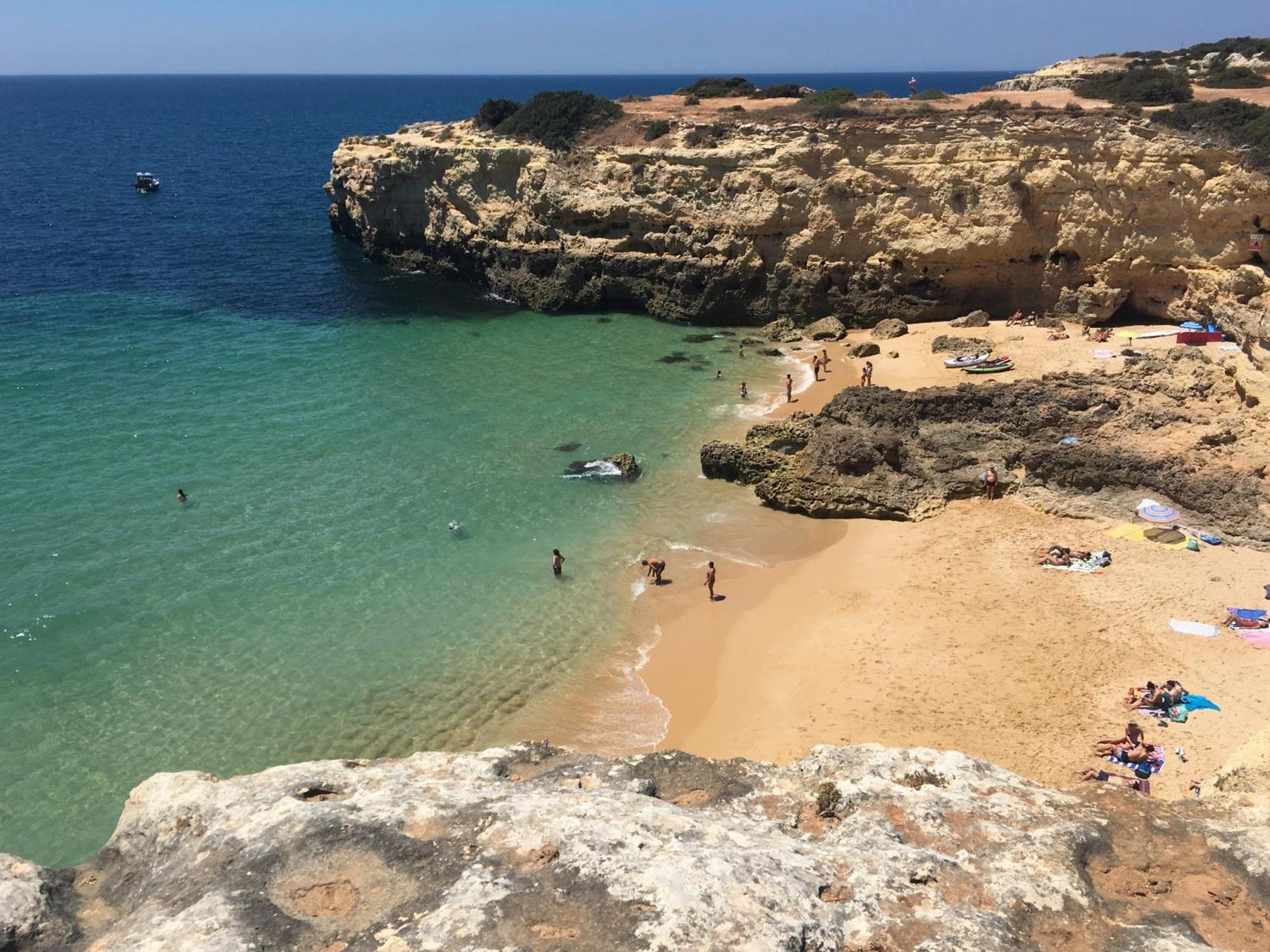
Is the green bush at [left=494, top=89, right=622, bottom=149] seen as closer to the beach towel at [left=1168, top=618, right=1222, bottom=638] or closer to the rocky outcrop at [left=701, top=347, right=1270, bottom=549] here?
the rocky outcrop at [left=701, top=347, right=1270, bottom=549]

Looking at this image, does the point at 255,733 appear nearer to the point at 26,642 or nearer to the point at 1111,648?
the point at 26,642

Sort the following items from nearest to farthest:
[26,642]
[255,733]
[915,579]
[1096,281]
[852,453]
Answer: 1. [255,733]
2. [26,642]
3. [915,579]
4. [852,453]
5. [1096,281]

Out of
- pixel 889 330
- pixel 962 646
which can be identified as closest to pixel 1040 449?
pixel 962 646

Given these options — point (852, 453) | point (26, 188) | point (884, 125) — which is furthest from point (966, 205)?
point (26, 188)

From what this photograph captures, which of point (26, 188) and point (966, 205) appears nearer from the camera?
point (966, 205)

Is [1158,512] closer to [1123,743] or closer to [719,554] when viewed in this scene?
[1123,743]

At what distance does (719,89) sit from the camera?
4803 centimetres

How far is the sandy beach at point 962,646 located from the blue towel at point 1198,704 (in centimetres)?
14

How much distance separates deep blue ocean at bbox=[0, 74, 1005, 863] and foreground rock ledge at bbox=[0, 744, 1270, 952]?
7308 millimetres

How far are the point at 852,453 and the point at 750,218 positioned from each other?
15.9m

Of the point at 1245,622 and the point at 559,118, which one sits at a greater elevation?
the point at 559,118

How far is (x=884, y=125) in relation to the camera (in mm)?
33656

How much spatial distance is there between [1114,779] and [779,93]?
40.6 metres

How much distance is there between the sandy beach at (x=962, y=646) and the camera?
46.8 ft
